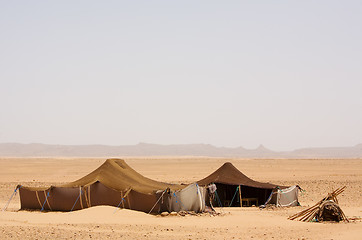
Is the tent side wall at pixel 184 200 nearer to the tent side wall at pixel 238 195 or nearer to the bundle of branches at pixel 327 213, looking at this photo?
the bundle of branches at pixel 327 213

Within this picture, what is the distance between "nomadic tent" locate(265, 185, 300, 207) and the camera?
99.7 ft

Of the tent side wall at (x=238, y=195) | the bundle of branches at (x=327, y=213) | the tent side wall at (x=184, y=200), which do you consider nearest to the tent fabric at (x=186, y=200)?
the tent side wall at (x=184, y=200)

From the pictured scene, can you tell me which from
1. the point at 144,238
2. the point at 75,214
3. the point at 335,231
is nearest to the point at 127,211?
the point at 75,214

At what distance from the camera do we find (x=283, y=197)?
30.7m

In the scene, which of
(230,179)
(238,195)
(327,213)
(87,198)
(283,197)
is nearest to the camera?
(327,213)

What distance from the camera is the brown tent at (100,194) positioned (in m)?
25.5

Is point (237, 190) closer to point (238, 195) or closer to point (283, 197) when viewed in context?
point (238, 195)

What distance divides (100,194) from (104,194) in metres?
0.19

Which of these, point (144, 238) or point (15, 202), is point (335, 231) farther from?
point (15, 202)

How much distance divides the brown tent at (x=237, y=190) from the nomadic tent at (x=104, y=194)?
460 cm

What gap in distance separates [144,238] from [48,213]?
8510 millimetres

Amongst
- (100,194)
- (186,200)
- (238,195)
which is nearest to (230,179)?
(238,195)

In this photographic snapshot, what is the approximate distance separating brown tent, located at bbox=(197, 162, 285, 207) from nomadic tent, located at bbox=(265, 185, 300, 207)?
494mm

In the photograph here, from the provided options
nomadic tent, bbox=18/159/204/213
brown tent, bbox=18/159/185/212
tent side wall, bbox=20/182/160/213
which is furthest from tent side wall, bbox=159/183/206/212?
tent side wall, bbox=20/182/160/213
